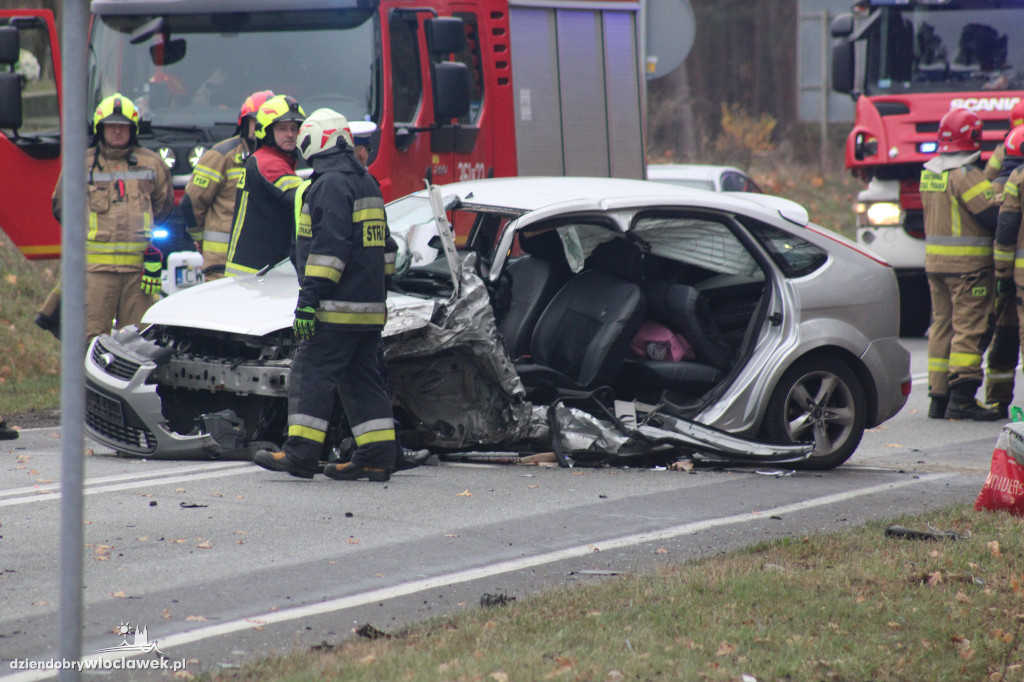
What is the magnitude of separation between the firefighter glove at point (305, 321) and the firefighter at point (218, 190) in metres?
3.16

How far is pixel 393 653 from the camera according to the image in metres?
3.98

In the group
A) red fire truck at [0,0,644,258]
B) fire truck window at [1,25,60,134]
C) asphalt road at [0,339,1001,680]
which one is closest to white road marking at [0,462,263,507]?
asphalt road at [0,339,1001,680]

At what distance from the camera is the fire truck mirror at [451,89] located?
33.5ft

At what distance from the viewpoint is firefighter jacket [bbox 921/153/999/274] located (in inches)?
387

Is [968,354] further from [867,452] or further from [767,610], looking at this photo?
[767,610]

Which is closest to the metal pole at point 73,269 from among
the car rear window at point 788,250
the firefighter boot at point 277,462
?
the firefighter boot at point 277,462

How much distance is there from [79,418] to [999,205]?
8260 mm

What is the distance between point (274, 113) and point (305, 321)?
8.11 feet

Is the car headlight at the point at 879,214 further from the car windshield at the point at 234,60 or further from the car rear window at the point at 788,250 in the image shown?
the car rear window at the point at 788,250

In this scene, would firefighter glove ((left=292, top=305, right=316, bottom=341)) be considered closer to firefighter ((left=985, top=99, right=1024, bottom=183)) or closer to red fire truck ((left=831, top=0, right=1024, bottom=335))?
firefighter ((left=985, top=99, right=1024, bottom=183))

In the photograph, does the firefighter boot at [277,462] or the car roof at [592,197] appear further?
the car roof at [592,197]

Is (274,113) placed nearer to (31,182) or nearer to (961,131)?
(31,182)

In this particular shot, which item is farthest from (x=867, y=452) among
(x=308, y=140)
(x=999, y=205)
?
(x=308, y=140)

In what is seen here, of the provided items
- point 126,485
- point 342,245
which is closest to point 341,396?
point 342,245
